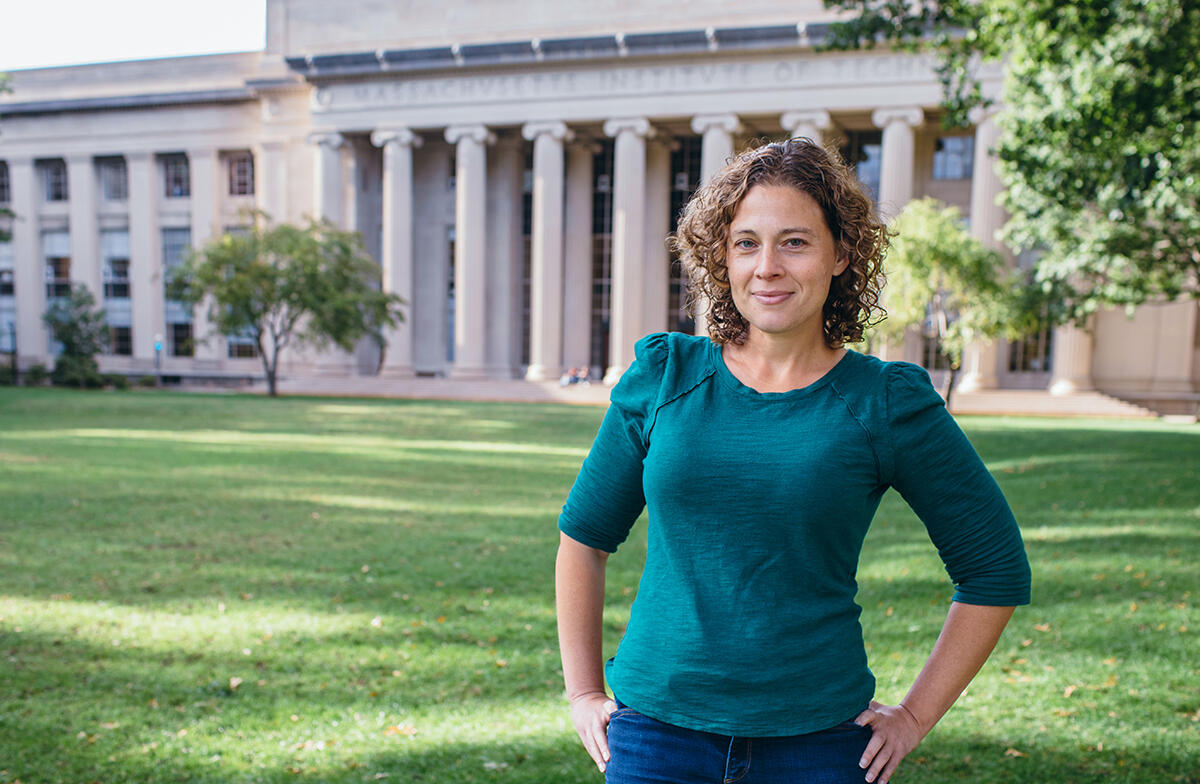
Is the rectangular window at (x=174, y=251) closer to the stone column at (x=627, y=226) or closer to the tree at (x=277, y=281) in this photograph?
the tree at (x=277, y=281)

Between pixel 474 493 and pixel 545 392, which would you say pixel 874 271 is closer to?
pixel 474 493

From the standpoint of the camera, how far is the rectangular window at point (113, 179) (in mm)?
59031

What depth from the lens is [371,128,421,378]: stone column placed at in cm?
5097

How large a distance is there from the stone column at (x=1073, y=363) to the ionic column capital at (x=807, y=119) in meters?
14.4

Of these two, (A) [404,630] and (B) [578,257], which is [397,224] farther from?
(A) [404,630]

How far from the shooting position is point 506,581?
28.2ft

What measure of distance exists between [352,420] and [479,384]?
65.7 ft

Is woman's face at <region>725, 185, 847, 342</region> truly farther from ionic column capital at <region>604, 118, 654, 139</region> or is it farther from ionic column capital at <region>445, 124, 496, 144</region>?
ionic column capital at <region>445, 124, 496, 144</region>

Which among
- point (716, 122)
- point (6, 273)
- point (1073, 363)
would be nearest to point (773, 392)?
point (716, 122)

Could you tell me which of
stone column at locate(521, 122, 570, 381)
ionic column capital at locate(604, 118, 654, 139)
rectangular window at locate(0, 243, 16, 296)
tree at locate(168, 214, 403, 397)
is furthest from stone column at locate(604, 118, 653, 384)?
rectangular window at locate(0, 243, 16, 296)

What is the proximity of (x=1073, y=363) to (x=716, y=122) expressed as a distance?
65.2ft

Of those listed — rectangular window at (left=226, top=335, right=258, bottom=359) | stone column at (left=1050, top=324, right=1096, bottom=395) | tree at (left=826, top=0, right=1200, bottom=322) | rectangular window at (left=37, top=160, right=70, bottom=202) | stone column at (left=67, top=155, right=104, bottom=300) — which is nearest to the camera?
tree at (left=826, top=0, right=1200, bottom=322)

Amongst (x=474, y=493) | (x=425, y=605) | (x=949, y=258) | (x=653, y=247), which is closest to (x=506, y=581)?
(x=425, y=605)

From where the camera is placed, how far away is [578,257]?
53281 millimetres
